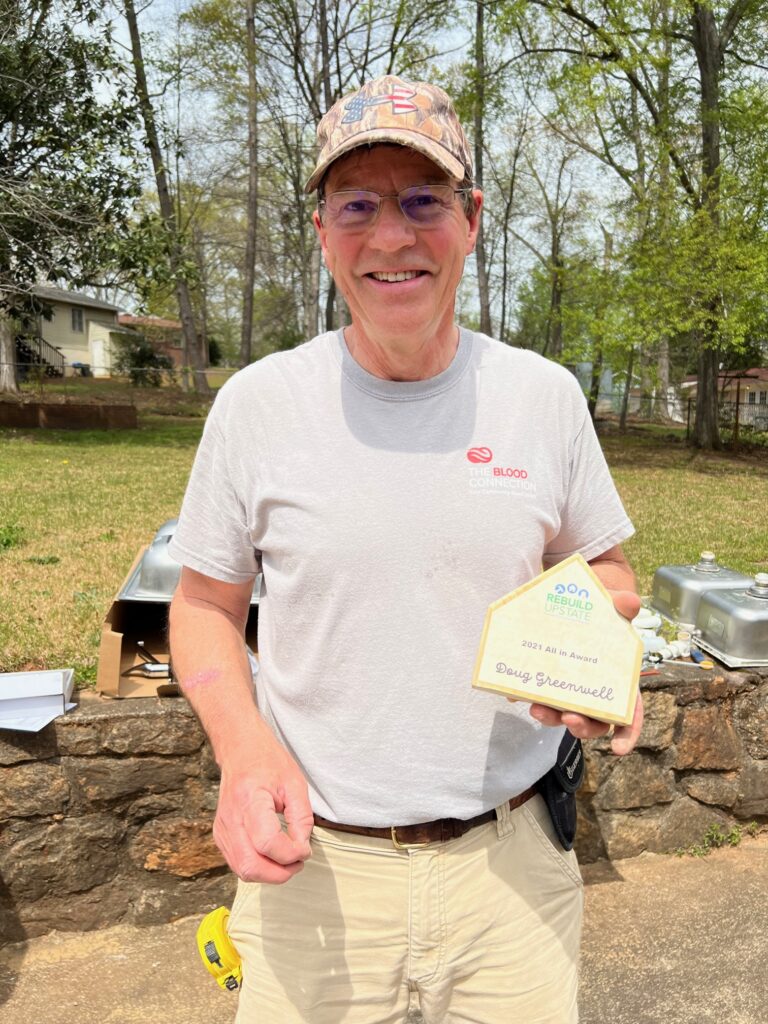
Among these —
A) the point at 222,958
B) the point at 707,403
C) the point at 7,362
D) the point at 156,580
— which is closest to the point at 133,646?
the point at 156,580

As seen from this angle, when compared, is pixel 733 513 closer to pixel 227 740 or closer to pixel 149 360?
pixel 227 740

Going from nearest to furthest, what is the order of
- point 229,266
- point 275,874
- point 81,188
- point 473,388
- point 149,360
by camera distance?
1. point 275,874
2. point 473,388
3. point 81,188
4. point 149,360
5. point 229,266

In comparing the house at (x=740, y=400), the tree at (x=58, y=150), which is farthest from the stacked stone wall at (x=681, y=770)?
the house at (x=740, y=400)

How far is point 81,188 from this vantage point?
13.4 metres

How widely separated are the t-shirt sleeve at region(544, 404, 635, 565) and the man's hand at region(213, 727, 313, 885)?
661mm

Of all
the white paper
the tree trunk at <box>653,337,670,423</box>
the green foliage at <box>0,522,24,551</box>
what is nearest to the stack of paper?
the white paper

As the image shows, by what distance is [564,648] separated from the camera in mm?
1387

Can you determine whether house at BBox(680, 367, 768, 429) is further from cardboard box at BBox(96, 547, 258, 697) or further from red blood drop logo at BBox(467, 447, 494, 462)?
red blood drop logo at BBox(467, 447, 494, 462)

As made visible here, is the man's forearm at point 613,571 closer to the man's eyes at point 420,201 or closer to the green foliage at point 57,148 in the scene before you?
the man's eyes at point 420,201

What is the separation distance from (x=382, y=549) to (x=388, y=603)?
0.09 meters

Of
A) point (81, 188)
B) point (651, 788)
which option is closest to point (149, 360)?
point (81, 188)

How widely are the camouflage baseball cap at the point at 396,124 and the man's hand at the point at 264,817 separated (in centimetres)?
100

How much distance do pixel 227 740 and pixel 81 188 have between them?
1411cm

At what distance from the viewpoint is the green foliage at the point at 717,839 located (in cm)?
361
